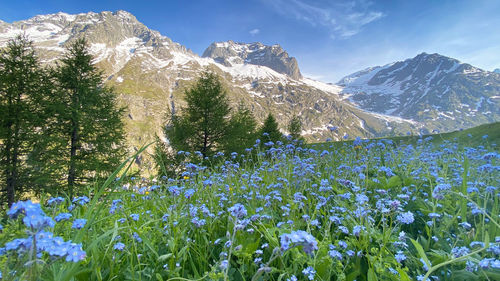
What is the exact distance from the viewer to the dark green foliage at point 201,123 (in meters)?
22.6

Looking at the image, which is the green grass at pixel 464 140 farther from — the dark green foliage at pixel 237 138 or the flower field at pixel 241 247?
the dark green foliage at pixel 237 138

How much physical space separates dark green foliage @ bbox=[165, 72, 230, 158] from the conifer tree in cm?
492

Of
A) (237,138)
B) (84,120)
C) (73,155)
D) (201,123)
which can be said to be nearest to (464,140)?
(237,138)

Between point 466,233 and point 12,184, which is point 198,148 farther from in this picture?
point 466,233

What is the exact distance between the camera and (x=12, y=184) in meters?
16.0

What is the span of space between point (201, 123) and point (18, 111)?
13563 mm

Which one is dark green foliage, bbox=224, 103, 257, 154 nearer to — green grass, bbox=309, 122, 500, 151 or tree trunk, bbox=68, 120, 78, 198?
green grass, bbox=309, 122, 500, 151

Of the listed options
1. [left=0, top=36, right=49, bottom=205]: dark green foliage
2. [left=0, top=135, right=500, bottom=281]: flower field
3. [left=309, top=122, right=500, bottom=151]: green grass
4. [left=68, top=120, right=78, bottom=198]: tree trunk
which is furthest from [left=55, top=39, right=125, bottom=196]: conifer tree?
[left=0, top=135, right=500, bottom=281]: flower field

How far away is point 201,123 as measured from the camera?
2286 cm

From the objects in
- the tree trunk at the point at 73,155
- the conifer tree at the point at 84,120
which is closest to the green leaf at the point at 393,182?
the conifer tree at the point at 84,120

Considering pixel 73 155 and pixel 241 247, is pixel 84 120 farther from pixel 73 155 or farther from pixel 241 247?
pixel 241 247

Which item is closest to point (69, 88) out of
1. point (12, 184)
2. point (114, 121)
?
point (114, 121)

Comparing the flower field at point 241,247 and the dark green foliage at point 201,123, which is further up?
the dark green foliage at point 201,123

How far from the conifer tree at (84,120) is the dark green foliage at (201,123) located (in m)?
4.92
